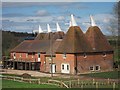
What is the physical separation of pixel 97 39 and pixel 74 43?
3.87 metres

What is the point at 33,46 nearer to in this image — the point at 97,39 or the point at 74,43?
the point at 74,43

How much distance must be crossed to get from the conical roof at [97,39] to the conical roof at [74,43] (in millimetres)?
973

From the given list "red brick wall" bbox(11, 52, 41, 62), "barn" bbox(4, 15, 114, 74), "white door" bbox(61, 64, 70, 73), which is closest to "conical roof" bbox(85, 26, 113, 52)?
"barn" bbox(4, 15, 114, 74)

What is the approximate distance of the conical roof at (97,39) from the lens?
42562 millimetres

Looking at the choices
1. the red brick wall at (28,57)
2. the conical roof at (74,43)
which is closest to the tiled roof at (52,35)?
the red brick wall at (28,57)

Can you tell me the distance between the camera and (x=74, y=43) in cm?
4069

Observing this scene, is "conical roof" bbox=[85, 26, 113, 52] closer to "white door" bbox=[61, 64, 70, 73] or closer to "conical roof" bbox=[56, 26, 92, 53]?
"conical roof" bbox=[56, 26, 92, 53]

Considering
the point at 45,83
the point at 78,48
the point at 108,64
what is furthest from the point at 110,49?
the point at 45,83

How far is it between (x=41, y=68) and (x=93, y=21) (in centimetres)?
885

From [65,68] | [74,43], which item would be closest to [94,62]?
[74,43]

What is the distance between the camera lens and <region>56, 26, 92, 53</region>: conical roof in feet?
133

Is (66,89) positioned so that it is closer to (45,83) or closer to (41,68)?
(45,83)

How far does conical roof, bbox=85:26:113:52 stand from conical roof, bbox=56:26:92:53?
973 mm

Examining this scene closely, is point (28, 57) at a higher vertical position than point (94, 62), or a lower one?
higher
